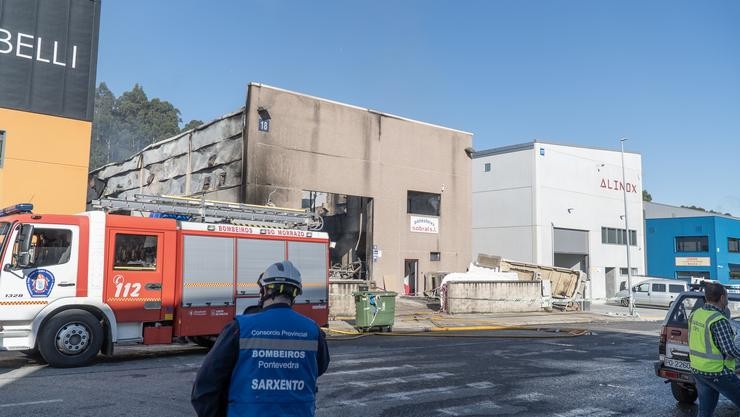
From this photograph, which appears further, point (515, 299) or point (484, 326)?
point (515, 299)

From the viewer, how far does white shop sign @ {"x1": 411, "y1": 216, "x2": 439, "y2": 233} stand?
29297 millimetres

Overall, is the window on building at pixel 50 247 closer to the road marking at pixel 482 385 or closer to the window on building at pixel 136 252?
the window on building at pixel 136 252

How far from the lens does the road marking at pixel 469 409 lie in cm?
711

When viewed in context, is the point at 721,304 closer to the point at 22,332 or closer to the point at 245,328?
the point at 245,328

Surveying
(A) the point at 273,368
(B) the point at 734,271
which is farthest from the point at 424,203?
(B) the point at 734,271

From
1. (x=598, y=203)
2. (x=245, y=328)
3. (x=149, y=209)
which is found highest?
(x=598, y=203)

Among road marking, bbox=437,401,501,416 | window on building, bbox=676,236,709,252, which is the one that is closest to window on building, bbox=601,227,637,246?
window on building, bbox=676,236,709,252

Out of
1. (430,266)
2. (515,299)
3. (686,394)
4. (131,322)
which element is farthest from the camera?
(430,266)

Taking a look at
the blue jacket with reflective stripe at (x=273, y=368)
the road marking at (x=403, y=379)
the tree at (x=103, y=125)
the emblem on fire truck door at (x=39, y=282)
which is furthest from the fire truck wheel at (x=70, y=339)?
the tree at (x=103, y=125)

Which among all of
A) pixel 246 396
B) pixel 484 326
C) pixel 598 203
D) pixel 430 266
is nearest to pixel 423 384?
pixel 246 396

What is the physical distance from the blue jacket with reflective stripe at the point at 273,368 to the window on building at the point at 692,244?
5630 centimetres

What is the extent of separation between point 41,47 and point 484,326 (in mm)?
16474

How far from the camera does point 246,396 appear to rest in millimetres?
2883

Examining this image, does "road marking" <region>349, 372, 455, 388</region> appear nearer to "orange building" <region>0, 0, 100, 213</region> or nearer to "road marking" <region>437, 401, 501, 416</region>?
"road marking" <region>437, 401, 501, 416</region>
